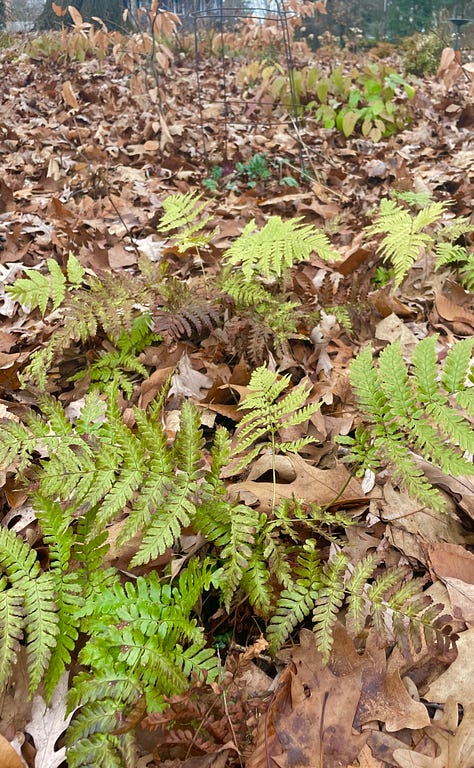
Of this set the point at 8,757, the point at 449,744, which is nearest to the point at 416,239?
the point at 449,744

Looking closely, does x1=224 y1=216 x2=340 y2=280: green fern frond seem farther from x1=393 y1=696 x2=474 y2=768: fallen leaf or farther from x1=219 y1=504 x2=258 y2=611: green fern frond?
x1=393 y1=696 x2=474 y2=768: fallen leaf

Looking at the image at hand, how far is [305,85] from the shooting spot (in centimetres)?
669

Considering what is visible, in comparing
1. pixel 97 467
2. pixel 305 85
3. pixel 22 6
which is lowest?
pixel 97 467

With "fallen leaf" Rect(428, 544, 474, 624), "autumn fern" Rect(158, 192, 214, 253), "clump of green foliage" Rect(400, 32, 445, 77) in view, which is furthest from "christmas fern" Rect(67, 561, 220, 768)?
"clump of green foliage" Rect(400, 32, 445, 77)

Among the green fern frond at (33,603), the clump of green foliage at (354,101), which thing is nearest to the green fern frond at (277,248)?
the green fern frond at (33,603)

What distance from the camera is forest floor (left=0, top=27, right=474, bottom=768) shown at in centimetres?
121

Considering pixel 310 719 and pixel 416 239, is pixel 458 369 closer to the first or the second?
pixel 310 719

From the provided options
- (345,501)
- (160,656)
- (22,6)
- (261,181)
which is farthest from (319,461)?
→ (22,6)

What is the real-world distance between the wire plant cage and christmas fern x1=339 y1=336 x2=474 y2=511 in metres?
3.95

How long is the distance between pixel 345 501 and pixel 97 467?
757mm

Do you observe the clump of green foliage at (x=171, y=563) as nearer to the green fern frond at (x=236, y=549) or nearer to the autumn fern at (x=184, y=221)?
the green fern frond at (x=236, y=549)

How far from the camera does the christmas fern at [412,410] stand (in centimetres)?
135

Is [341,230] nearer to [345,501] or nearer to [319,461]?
[319,461]

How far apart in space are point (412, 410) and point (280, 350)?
1009 millimetres
